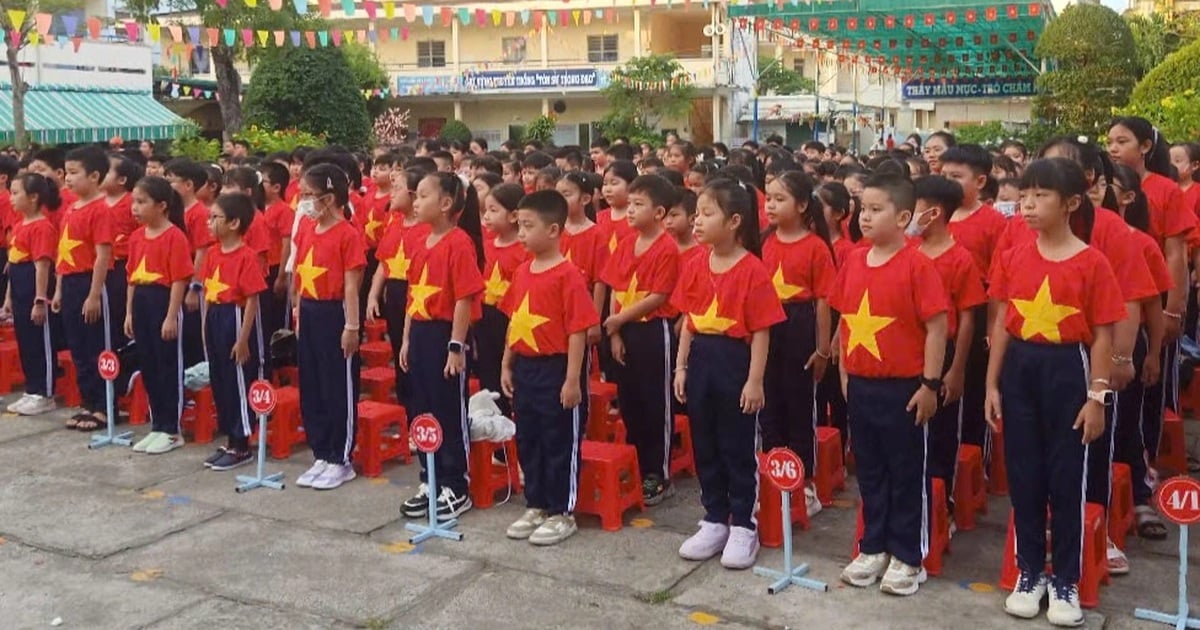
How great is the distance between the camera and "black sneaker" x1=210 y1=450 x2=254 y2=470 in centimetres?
690

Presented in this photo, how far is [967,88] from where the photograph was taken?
113ft

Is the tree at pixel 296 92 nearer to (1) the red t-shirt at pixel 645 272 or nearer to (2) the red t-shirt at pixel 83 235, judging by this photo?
(2) the red t-shirt at pixel 83 235

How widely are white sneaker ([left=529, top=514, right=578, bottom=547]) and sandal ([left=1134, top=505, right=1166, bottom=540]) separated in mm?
2645

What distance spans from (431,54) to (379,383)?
3457cm

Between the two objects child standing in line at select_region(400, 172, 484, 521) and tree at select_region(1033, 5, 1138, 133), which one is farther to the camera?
tree at select_region(1033, 5, 1138, 133)

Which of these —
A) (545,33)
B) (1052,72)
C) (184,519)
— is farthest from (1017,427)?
(545,33)

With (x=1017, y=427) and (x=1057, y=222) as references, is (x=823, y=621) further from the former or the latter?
(x=1057, y=222)

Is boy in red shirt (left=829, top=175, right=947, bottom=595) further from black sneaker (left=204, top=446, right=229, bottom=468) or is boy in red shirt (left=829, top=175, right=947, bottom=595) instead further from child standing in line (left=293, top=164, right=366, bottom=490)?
black sneaker (left=204, top=446, right=229, bottom=468)

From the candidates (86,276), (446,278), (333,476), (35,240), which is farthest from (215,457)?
(35,240)

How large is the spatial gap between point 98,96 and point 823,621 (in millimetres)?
26213

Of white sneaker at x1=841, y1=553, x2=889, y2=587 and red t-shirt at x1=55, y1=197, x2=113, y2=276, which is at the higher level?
red t-shirt at x1=55, y1=197, x2=113, y2=276

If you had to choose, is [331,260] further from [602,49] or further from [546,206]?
[602,49]

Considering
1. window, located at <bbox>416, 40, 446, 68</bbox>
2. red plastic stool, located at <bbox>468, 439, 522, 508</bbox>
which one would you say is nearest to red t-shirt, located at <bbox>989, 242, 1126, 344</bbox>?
red plastic stool, located at <bbox>468, 439, 522, 508</bbox>

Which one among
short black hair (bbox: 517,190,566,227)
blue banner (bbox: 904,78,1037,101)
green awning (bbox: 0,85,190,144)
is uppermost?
blue banner (bbox: 904,78,1037,101)
